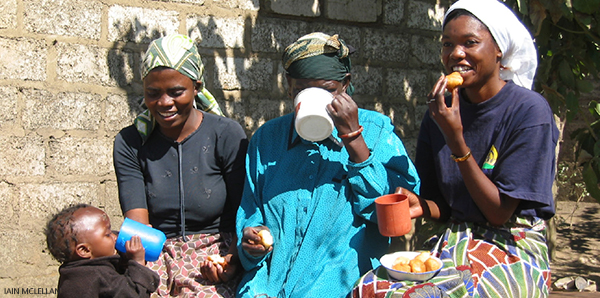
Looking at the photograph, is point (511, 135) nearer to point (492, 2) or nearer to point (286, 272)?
point (492, 2)

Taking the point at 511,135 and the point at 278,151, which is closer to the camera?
the point at 511,135

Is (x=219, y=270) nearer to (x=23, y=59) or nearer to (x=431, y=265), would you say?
(x=431, y=265)

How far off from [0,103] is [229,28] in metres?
1.62

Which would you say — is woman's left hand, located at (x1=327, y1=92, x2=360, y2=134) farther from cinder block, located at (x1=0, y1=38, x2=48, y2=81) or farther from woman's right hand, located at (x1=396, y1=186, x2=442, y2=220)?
cinder block, located at (x1=0, y1=38, x2=48, y2=81)

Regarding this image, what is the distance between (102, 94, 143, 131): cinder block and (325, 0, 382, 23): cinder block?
1683 millimetres

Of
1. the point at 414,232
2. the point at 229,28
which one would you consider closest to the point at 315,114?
the point at 229,28

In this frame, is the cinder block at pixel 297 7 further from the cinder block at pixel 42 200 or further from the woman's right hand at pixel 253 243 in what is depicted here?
the woman's right hand at pixel 253 243

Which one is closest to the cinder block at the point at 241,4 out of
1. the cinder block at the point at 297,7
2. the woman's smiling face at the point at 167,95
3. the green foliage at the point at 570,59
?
the cinder block at the point at 297,7

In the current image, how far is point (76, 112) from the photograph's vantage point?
3760 millimetres

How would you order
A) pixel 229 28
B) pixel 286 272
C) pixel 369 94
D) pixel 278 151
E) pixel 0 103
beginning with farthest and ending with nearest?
pixel 369 94 → pixel 229 28 → pixel 0 103 → pixel 278 151 → pixel 286 272

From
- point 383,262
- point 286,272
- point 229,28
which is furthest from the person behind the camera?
point 229,28

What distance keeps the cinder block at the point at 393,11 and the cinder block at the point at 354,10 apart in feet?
0.21

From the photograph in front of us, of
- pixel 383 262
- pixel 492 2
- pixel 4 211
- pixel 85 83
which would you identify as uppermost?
pixel 492 2

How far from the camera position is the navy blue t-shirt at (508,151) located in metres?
2.28
